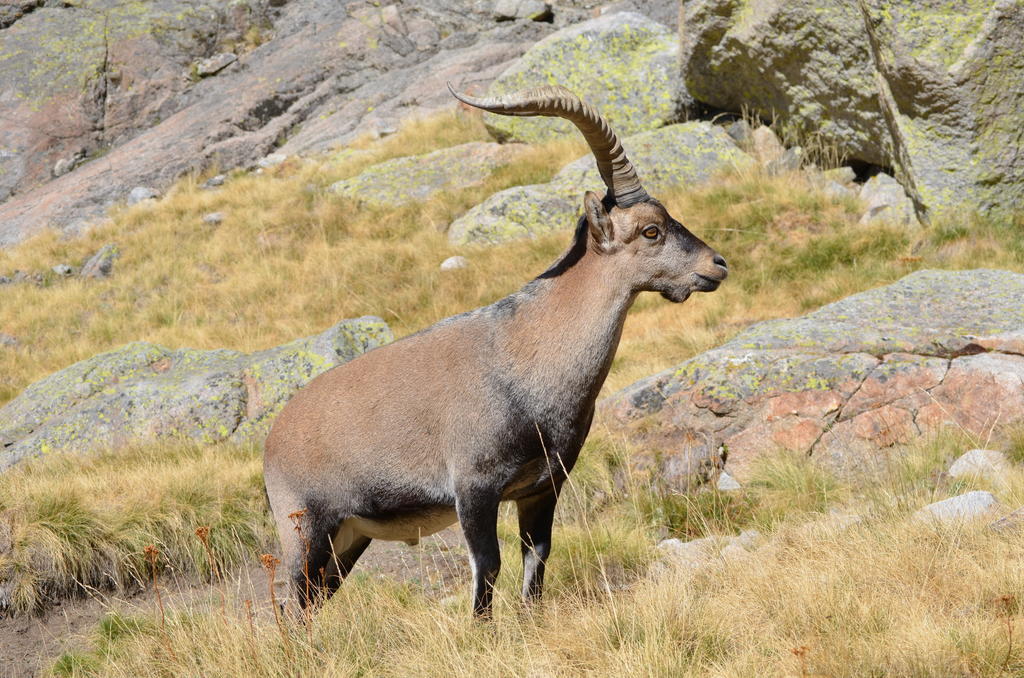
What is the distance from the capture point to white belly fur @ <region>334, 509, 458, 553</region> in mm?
5035

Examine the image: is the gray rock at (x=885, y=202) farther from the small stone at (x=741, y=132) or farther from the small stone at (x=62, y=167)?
the small stone at (x=62, y=167)

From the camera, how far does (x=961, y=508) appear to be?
5.25 m

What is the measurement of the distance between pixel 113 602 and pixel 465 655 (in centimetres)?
390

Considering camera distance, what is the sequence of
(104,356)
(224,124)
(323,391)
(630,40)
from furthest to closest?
(224,124), (630,40), (104,356), (323,391)

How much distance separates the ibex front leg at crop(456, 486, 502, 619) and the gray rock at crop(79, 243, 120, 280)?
13.3 metres

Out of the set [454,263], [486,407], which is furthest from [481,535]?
[454,263]

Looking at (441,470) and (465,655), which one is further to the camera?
(441,470)

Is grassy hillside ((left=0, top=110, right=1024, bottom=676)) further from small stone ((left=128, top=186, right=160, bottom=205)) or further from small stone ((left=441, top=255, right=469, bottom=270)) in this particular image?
small stone ((left=128, top=186, right=160, bottom=205))

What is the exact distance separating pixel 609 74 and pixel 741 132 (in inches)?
116

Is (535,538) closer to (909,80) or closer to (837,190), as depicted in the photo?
(909,80)

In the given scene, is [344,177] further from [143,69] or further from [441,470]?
[441,470]

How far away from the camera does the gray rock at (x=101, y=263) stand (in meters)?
16.3

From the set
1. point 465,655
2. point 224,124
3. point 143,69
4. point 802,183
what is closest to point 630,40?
point 802,183

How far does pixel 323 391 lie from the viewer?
17.4 ft
